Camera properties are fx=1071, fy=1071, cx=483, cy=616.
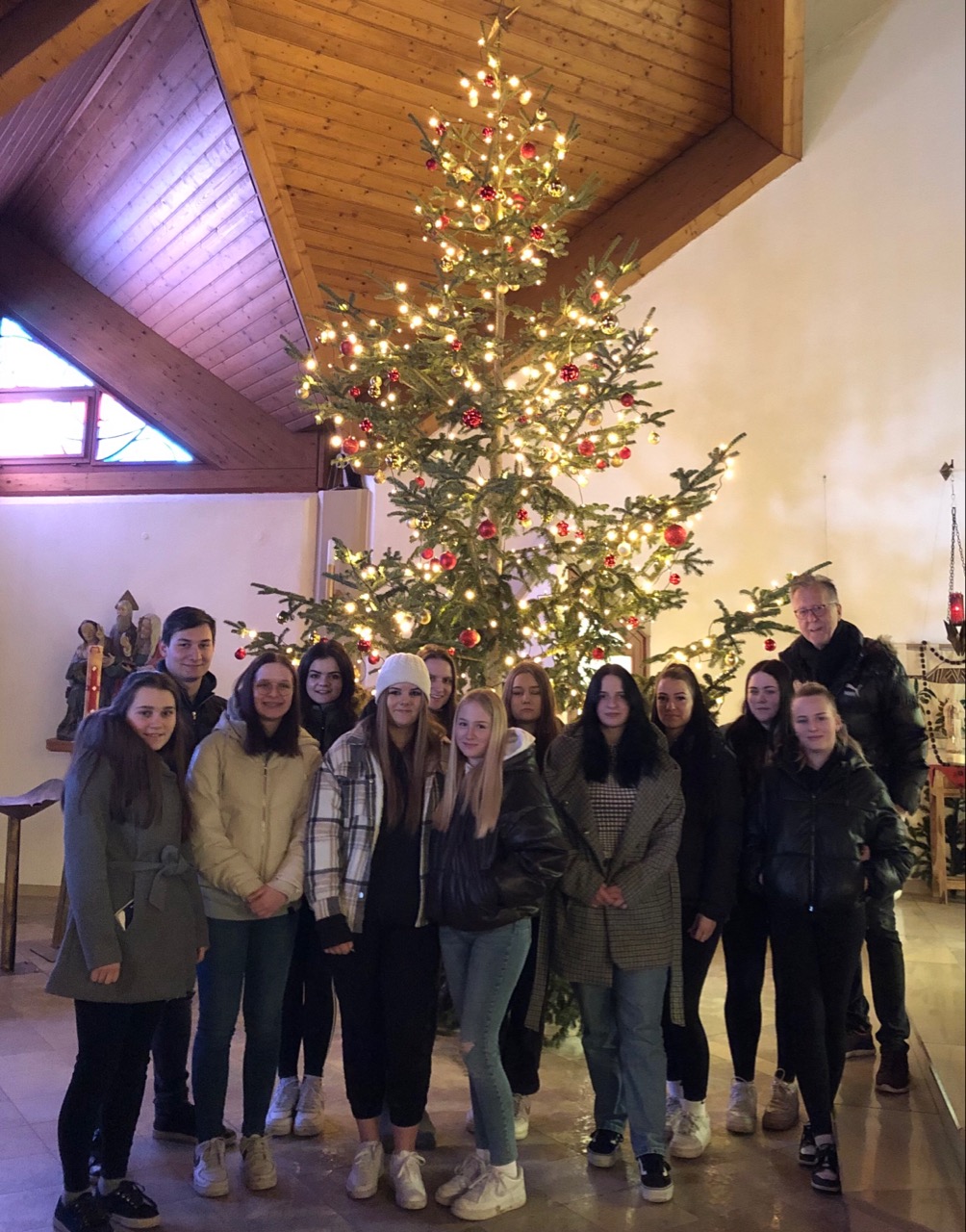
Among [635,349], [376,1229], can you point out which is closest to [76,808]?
[376,1229]

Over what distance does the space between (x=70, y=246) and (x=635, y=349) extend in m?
5.30

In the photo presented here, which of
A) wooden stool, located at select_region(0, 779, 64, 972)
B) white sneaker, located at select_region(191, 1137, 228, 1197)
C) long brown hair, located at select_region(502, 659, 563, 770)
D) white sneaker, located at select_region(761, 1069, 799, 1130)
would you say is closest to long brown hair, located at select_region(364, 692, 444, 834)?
long brown hair, located at select_region(502, 659, 563, 770)

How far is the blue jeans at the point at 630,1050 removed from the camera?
3.23 m

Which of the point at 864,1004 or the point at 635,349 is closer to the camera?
the point at 864,1004

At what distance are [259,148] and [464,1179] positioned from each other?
18.5ft

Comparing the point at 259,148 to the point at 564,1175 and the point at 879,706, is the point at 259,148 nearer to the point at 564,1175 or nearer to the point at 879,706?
the point at 879,706

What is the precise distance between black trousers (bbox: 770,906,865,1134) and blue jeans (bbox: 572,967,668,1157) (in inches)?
16.8

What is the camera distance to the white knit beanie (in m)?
3.23

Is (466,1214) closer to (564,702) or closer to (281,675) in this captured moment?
(281,675)

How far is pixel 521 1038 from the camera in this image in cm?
360

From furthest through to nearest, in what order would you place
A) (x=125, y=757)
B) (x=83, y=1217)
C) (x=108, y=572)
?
(x=108, y=572)
(x=125, y=757)
(x=83, y=1217)

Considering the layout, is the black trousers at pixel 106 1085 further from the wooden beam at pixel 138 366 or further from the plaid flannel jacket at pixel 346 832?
the wooden beam at pixel 138 366

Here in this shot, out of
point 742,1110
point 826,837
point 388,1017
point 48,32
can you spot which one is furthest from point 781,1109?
point 48,32

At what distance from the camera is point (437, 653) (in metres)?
4.03
